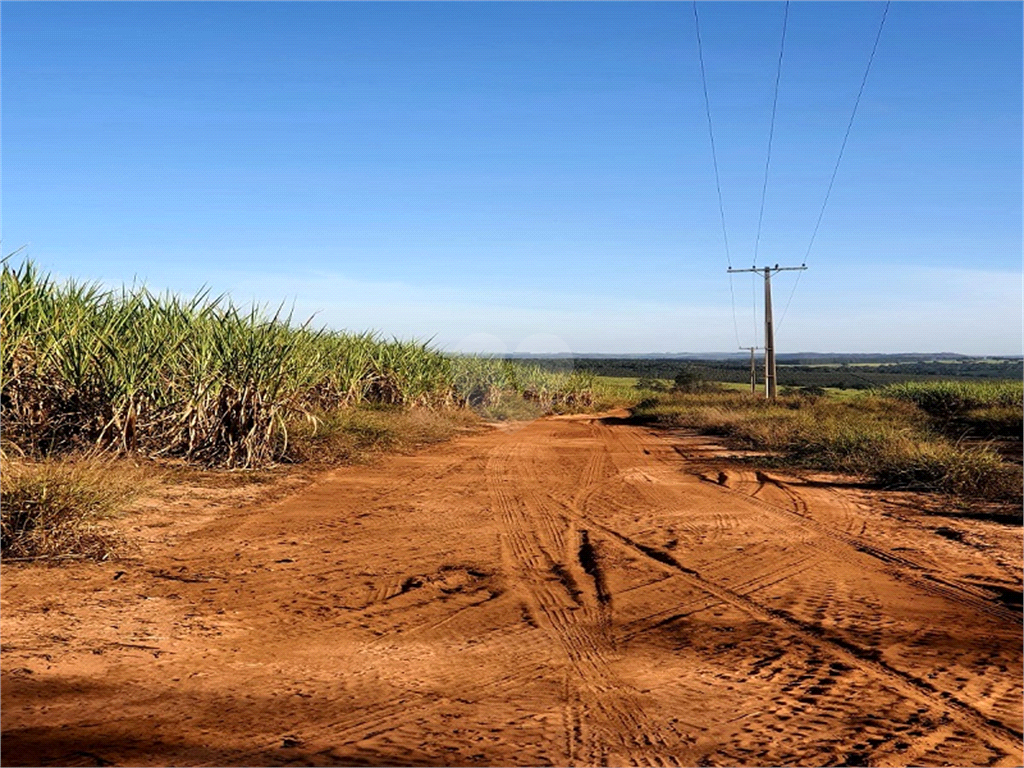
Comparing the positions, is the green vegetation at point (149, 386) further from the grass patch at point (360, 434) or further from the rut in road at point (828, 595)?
the rut in road at point (828, 595)

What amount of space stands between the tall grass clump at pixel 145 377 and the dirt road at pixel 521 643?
3.39 meters

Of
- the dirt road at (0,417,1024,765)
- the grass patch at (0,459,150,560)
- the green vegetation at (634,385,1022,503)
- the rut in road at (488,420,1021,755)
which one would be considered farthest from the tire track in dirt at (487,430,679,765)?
the green vegetation at (634,385,1022,503)

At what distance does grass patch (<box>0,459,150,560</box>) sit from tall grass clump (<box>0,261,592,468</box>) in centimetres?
282

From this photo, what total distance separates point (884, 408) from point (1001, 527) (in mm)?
19062

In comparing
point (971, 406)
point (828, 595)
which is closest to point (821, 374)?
point (971, 406)

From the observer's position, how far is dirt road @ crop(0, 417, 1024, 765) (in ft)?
11.6

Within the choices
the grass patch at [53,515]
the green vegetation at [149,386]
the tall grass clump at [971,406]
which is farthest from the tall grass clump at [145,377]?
the tall grass clump at [971,406]

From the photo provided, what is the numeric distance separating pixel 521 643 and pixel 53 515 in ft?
13.4

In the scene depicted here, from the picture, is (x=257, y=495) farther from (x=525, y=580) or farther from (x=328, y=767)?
(x=328, y=767)

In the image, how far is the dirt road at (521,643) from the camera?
353 centimetres

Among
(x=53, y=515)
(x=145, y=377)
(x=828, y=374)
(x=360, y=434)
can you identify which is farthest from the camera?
(x=828, y=374)

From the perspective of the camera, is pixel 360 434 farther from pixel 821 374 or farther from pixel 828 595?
pixel 821 374

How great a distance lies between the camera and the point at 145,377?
1112cm

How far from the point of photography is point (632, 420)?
2997 centimetres
